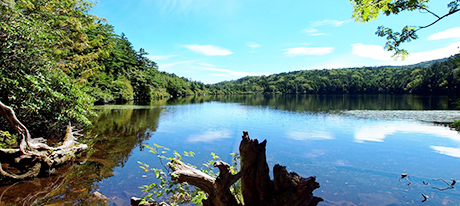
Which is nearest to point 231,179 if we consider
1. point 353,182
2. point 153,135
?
point 353,182

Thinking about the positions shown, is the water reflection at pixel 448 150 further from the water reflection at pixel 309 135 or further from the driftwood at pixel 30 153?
the driftwood at pixel 30 153

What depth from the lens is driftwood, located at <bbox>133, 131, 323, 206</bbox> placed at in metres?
3.24

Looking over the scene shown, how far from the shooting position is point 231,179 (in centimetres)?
341

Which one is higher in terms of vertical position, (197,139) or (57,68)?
(57,68)

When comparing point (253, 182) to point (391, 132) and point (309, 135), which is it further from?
point (391, 132)

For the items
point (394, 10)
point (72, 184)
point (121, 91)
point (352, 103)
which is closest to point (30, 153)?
point (72, 184)

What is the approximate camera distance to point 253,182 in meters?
3.55

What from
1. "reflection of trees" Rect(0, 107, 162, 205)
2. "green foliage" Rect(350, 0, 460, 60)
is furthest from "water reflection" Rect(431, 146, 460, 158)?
"reflection of trees" Rect(0, 107, 162, 205)

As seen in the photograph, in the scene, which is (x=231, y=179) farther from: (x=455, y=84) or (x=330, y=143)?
(x=455, y=84)

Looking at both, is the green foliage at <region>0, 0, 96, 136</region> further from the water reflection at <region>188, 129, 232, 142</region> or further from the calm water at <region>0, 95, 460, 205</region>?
→ the water reflection at <region>188, 129, 232, 142</region>

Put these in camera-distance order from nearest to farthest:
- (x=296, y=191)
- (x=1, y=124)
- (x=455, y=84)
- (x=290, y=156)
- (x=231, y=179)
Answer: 1. (x=296, y=191)
2. (x=231, y=179)
3. (x=1, y=124)
4. (x=290, y=156)
5. (x=455, y=84)

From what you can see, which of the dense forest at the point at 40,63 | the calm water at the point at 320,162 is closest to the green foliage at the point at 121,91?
the calm water at the point at 320,162

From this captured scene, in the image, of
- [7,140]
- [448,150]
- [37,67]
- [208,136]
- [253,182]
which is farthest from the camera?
[208,136]

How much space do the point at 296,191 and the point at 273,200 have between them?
0.40 metres
